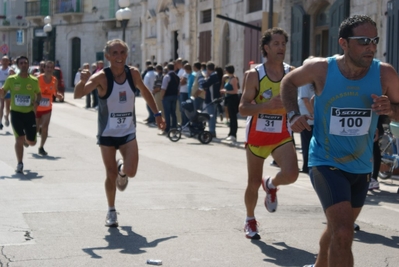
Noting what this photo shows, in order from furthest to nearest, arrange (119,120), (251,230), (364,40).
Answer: (119,120)
(251,230)
(364,40)

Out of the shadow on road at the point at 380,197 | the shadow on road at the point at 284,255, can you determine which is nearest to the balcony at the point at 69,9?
the shadow on road at the point at 380,197

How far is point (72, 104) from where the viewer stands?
1476 inches

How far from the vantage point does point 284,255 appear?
7.07m

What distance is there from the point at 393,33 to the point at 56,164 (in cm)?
830

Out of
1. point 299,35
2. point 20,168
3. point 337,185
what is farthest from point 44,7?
point 337,185

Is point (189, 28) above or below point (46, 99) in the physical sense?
above

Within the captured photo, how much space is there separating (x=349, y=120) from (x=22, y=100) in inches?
353

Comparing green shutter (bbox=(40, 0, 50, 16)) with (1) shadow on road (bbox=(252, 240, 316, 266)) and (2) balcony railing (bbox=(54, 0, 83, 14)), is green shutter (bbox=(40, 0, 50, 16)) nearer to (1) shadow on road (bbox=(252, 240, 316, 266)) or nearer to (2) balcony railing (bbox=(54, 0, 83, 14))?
(2) balcony railing (bbox=(54, 0, 83, 14))

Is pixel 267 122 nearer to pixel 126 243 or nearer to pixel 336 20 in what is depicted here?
pixel 126 243

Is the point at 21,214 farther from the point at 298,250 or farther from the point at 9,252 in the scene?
the point at 298,250

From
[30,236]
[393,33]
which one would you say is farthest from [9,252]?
[393,33]

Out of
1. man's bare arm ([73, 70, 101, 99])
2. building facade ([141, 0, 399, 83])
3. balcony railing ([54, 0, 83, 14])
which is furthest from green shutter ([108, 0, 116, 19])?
man's bare arm ([73, 70, 101, 99])

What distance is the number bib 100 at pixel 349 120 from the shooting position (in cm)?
529

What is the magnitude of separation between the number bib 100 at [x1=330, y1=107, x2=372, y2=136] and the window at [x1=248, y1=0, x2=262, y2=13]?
23648 mm
